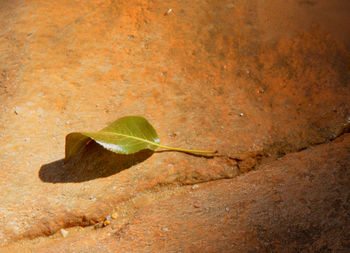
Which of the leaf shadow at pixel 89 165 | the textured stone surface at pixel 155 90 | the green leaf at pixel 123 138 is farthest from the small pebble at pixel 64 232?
the green leaf at pixel 123 138

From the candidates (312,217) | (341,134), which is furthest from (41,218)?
(341,134)

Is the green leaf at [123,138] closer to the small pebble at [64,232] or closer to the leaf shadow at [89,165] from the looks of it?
the leaf shadow at [89,165]

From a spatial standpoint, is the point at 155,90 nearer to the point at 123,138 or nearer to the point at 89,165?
the point at 123,138

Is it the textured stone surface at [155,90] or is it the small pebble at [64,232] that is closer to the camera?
the small pebble at [64,232]

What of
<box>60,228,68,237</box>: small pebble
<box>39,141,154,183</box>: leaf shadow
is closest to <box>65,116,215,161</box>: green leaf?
<box>39,141,154,183</box>: leaf shadow

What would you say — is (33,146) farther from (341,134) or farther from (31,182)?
(341,134)

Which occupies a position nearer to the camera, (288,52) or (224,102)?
(224,102)

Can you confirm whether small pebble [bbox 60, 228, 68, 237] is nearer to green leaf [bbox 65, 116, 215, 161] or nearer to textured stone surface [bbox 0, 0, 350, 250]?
textured stone surface [bbox 0, 0, 350, 250]
